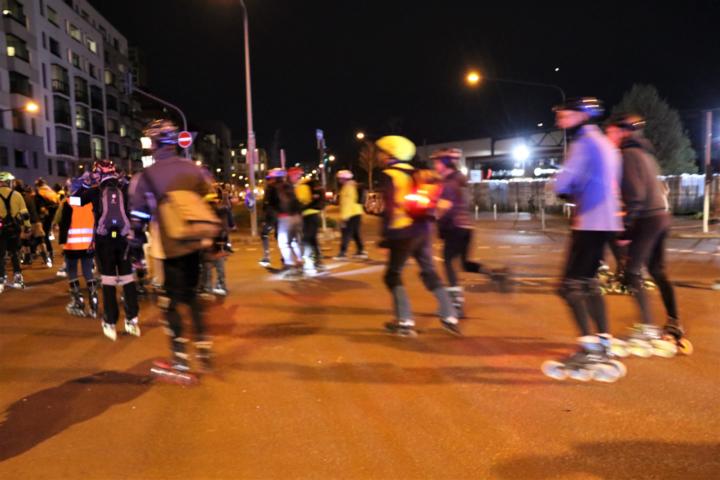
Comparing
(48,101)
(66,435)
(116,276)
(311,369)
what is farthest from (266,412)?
(48,101)

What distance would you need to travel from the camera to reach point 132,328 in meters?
6.19

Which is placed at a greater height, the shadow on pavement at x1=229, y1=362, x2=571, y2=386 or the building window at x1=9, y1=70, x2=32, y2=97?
the building window at x1=9, y1=70, x2=32, y2=97

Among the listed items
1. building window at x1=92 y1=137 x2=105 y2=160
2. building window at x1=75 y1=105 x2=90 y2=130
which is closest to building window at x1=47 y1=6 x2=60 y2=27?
building window at x1=75 y1=105 x2=90 y2=130

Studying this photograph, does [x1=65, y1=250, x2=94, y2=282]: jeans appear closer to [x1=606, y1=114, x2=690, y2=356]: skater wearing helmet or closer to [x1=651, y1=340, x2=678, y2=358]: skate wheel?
[x1=606, y1=114, x2=690, y2=356]: skater wearing helmet

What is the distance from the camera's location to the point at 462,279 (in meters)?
9.49

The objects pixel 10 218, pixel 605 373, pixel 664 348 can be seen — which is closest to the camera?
pixel 605 373

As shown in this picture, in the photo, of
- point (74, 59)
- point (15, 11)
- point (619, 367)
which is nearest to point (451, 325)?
point (619, 367)

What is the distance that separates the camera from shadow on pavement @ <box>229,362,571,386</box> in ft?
14.9

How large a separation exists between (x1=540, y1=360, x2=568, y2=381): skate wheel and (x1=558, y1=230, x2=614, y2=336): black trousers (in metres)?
0.35

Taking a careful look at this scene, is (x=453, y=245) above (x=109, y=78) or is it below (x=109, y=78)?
below

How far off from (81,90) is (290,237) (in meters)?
60.9

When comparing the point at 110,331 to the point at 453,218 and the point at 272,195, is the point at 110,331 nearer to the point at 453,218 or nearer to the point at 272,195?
the point at 453,218

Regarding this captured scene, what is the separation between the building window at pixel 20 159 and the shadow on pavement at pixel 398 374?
4741 centimetres

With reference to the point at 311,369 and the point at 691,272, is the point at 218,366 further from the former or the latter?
the point at 691,272
